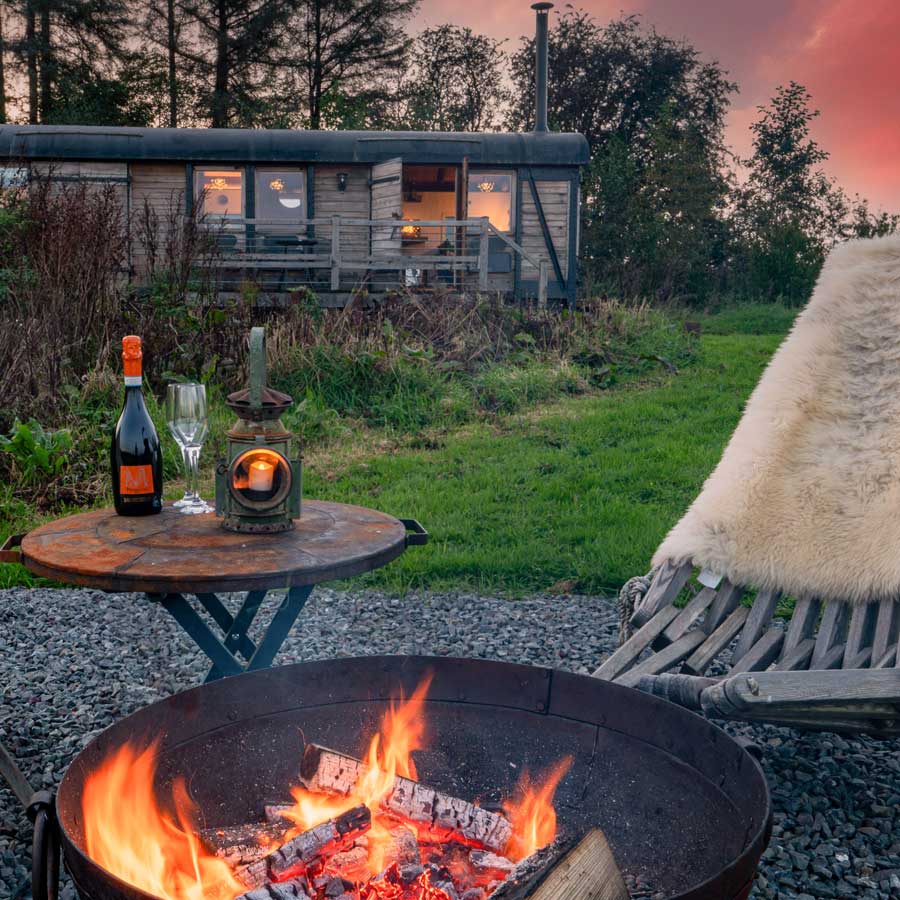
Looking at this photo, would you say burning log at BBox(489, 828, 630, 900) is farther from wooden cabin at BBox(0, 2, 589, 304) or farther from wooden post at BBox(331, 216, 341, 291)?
wooden cabin at BBox(0, 2, 589, 304)

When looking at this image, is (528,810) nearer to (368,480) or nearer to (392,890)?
(392,890)

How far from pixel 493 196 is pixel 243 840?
1244cm

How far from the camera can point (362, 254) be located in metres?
13.4

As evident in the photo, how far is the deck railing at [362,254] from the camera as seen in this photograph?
11641mm

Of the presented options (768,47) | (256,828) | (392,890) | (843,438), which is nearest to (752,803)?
(392,890)

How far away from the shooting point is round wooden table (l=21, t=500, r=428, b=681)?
177 cm

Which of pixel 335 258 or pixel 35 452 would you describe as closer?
pixel 35 452

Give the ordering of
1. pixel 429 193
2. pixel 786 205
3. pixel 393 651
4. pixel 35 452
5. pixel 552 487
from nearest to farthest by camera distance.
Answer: pixel 393 651 → pixel 35 452 → pixel 552 487 → pixel 429 193 → pixel 786 205

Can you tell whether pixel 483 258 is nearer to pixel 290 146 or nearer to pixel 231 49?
pixel 290 146

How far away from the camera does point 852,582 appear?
2406 millimetres

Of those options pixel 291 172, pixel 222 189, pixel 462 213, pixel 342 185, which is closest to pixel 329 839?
pixel 462 213

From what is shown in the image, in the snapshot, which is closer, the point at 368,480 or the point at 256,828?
the point at 256,828

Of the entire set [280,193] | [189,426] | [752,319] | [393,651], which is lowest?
[393,651]

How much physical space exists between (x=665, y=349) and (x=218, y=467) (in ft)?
27.1
